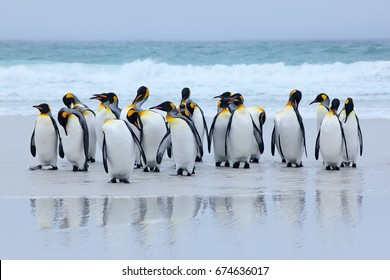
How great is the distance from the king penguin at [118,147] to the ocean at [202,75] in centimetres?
738

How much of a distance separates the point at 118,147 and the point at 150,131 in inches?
41.9

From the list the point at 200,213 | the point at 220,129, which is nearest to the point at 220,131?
the point at 220,129

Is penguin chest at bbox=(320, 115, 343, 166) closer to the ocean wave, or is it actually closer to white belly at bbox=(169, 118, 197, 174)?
white belly at bbox=(169, 118, 197, 174)

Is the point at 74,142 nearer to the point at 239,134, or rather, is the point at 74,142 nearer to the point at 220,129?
the point at 220,129

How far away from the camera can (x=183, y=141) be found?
909 cm

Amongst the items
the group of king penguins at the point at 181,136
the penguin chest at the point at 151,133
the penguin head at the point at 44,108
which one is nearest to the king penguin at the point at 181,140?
the group of king penguins at the point at 181,136

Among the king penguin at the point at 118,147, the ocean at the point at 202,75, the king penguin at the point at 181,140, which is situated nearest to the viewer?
the king penguin at the point at 118,147

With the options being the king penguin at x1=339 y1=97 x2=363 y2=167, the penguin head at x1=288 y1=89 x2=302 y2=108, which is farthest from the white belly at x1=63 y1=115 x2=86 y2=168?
the king penguin at x1=339 y1=97 x2=363 y2=167

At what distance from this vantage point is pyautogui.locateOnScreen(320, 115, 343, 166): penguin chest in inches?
373

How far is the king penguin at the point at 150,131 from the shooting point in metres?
9.50

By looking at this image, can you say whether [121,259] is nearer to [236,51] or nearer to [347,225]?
[347,225]

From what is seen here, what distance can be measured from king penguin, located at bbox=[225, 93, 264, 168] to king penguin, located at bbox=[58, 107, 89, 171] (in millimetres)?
1657

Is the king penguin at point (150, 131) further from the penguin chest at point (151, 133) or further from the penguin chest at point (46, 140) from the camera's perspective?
the penguin chest at point (46, 140)

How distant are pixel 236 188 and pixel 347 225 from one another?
1.90 metres
